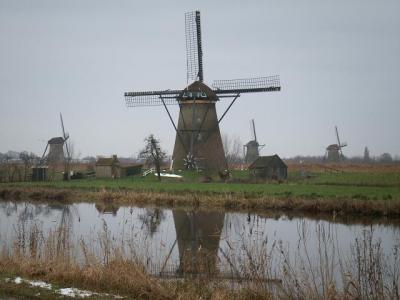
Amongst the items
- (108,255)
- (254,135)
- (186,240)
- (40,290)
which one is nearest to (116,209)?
(186,240)

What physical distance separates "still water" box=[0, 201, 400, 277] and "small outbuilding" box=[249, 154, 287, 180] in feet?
47.3

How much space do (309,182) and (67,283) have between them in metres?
23.9

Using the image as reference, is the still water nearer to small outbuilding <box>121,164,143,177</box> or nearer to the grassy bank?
the grassy bank

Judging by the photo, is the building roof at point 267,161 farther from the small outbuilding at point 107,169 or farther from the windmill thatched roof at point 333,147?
the windmill thatched roof at point 333,147

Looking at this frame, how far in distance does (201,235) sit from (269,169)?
20429mm

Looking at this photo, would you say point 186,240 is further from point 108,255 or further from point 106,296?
point 106,296

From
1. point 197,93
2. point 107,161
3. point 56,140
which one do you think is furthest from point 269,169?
point 56,140

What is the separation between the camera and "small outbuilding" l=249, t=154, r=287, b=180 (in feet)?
111

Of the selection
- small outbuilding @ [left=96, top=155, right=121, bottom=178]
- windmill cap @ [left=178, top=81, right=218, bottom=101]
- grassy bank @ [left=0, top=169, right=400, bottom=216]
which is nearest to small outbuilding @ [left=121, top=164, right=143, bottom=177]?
small outbuilding @ [left=96, top=155, right=121, bottom=178]

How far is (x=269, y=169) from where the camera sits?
34.0m

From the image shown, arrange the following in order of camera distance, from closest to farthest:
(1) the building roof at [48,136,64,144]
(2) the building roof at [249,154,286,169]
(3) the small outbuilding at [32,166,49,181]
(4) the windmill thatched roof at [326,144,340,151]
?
(2) the building roof at [249,154,286,169] → (3) the small outbuilding at [32,166,49,181] → (1) the building roof at [48,136,64,144] → (4) the windmill thatched roof at [326,144,340,151]

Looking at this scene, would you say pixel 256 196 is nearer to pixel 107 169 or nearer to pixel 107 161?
pixel 107 169

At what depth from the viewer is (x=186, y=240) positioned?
13375 mm

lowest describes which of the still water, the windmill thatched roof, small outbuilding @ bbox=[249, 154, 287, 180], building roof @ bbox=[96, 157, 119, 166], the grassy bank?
the still water
